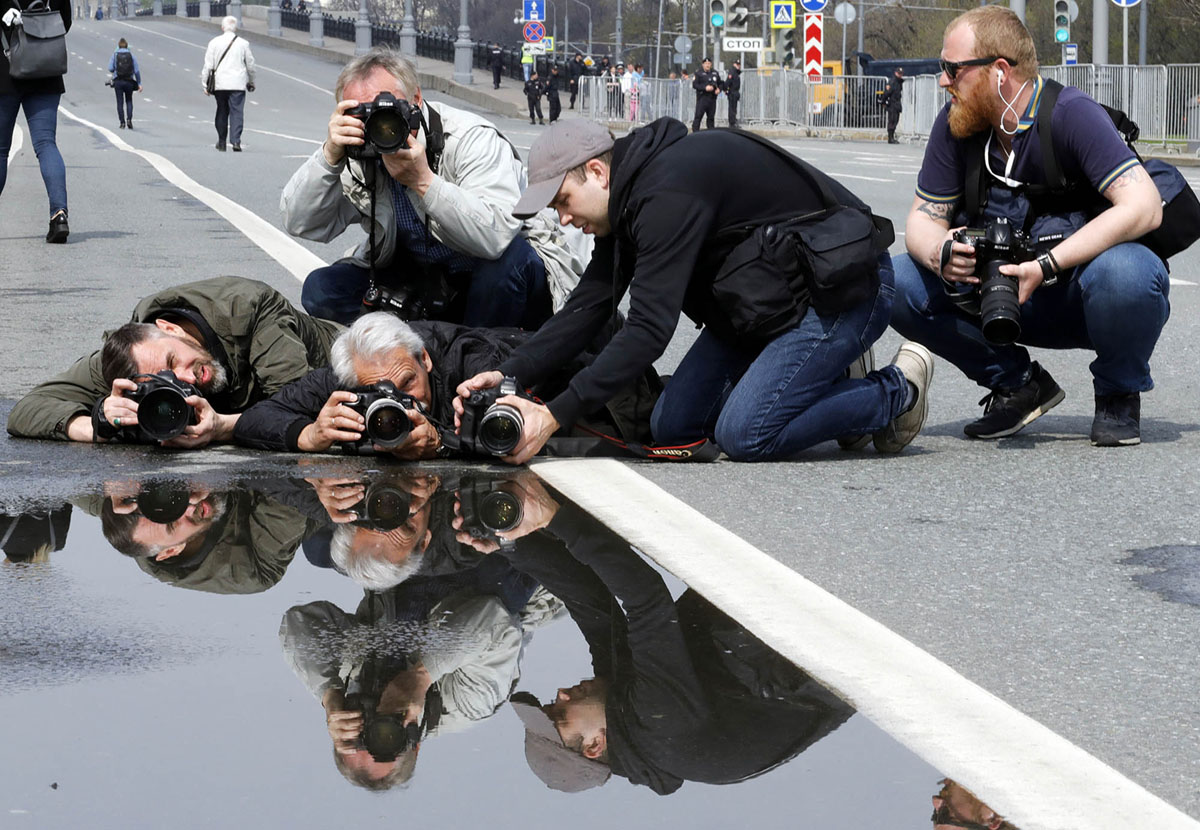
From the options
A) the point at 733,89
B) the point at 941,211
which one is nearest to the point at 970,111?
the point at 941,211

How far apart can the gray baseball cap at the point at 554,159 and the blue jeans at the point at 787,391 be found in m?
0.84

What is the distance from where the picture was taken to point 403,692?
3.11 m

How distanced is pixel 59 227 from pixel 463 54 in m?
44.7

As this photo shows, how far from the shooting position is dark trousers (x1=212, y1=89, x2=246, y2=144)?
78.6ft

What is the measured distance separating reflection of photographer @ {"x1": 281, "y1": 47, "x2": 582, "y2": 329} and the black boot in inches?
218

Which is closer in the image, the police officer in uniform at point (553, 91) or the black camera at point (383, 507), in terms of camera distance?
the black camera at point (383, 507)

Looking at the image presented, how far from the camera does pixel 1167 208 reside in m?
5.39

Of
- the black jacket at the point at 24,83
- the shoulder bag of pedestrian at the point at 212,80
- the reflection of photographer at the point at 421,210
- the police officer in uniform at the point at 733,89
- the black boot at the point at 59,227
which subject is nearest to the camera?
the reflection of photographer at the point at 421,210

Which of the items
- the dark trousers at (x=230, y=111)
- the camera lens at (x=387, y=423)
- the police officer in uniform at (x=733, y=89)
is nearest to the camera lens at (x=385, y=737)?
the camera lens at (x=387, y=423)

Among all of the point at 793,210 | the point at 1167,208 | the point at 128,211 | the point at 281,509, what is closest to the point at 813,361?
the point at 793,210

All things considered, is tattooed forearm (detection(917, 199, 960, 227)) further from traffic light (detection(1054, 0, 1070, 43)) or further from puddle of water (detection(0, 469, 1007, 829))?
traffic light (detection(1054, 0, 1070, 43))

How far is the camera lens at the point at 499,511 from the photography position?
4.44 meters

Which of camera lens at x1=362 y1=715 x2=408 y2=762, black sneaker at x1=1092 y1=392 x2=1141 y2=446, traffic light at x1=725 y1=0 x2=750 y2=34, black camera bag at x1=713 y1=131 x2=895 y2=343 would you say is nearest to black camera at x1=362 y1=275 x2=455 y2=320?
black camera bag at x1=713 y1=131 x2=895 y2=343

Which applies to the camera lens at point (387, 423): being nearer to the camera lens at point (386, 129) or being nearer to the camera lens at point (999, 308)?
the camera lens at point (386, 129)
